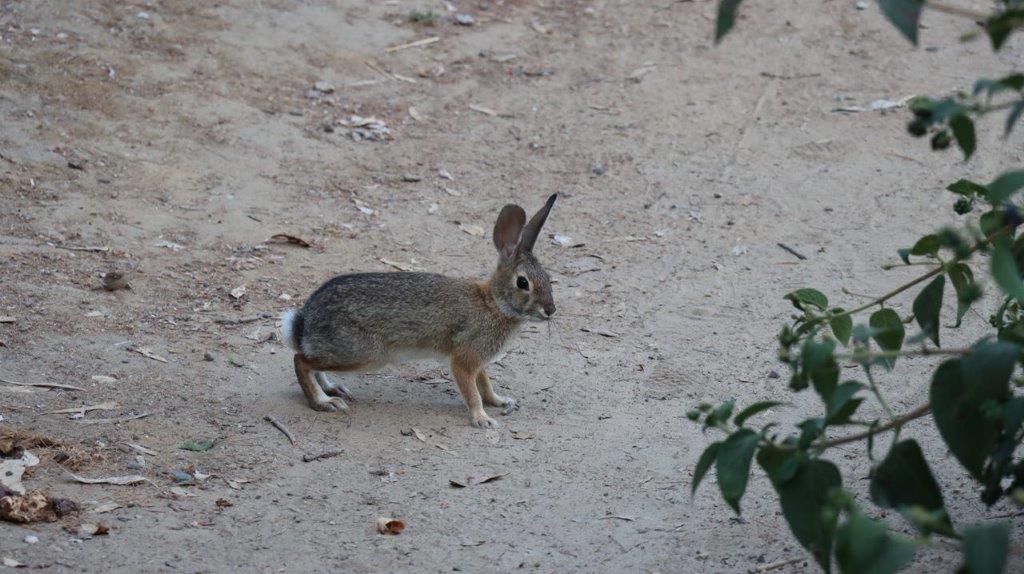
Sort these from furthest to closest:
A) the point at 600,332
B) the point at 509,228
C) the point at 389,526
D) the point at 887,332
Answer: the point at 600,332
the point at 509,228
the point at 389,526
the point at 887,332

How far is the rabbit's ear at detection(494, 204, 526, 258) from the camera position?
7.10 m

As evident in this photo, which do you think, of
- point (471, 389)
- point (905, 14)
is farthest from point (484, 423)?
point (905, 14)

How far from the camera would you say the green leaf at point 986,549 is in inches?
92.7

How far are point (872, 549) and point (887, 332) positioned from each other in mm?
1082

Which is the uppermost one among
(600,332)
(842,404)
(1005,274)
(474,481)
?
(1005,274)

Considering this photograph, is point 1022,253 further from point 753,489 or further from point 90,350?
point 90,350

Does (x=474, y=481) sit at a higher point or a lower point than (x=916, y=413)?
lower

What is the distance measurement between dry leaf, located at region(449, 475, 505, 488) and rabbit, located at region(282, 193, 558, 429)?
71 cm

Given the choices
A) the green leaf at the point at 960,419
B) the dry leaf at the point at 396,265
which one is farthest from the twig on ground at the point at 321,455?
the green leaf at the point at 960,419

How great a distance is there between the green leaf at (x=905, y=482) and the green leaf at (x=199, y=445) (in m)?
3.69

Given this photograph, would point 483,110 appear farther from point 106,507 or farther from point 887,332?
point 887,332

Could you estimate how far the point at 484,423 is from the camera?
6.75 meters

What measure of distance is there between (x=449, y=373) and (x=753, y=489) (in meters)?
2.42

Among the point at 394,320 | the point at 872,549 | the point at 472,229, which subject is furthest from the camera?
the point at 472,229
